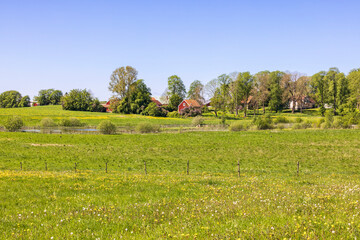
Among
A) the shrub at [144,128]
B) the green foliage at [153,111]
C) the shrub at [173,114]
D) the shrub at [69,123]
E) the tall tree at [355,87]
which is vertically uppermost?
the tall tree at [355,87]

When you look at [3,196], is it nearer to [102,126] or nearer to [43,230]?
[43,230]

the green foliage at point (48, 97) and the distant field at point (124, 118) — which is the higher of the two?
the green foliage at point (48, 97)

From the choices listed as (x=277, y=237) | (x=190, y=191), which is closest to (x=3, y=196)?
(x=190, y=191)

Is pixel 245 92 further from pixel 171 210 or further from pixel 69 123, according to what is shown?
pixel 171 210

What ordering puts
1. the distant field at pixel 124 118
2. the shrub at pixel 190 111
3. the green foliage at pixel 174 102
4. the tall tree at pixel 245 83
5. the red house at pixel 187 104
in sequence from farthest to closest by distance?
the green foliage at pixel 174 102, the red house at pixel 187 104, the shrub at pixel 190 111, the tall tree at pixel 245 83, the distant field at pixel 124 118

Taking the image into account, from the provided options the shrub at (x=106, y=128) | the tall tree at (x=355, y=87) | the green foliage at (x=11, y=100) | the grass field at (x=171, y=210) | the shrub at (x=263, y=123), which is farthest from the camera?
the green foliage at (x=11, y=100)

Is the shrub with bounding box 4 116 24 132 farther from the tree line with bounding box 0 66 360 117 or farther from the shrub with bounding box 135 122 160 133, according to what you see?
the tree line with bounding box 0 66 360 117

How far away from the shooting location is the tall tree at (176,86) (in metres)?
131

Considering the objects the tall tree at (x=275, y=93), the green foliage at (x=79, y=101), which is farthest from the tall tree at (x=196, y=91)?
the green foliage at (x=79, y=101)

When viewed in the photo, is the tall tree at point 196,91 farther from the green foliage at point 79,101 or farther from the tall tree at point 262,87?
the green foliage at point 79,101

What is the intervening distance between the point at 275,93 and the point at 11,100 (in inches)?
6602

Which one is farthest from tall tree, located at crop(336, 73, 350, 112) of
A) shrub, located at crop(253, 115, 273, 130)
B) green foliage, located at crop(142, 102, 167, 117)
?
green foliage, located at crop(142, 102, 167, 117)

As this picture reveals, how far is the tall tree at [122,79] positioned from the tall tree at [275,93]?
6351cm

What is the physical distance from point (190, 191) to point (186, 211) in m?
4.18
